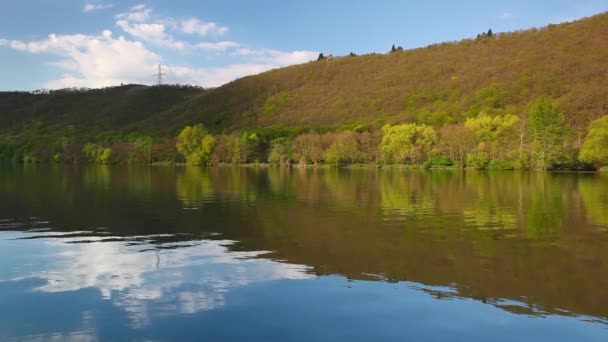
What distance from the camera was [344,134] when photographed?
425 ft

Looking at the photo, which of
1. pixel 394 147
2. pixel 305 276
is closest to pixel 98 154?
pixel 394 147

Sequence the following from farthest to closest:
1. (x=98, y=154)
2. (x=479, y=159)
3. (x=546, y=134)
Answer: (x=98, y=154)
(x=479, y=159)
(x=546, y=134)

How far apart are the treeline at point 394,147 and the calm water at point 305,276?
72.4 meters

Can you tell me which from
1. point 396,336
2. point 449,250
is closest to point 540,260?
point 449,250

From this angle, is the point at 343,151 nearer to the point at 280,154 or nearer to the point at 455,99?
the point at 280,154

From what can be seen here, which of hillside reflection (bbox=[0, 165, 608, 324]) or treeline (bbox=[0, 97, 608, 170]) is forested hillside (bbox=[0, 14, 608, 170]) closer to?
treeline (bbox=[0, 97, 608, 170])

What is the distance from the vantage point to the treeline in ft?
310

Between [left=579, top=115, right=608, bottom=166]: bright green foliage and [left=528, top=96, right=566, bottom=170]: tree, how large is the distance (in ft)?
18.0

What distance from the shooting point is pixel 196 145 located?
14762cm

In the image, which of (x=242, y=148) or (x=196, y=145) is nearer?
(x=242, y=148)

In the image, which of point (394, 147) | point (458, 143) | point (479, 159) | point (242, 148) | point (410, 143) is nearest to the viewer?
point (479, 159)

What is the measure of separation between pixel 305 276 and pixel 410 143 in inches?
4119

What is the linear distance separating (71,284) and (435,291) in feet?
30.2

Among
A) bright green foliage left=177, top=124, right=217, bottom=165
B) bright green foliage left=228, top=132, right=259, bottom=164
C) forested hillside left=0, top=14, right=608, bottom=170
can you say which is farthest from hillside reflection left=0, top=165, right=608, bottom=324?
bright green foliage left=177, top=124, right=217, bottom=165
